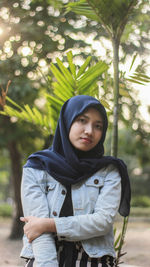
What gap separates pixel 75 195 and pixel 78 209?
70mm

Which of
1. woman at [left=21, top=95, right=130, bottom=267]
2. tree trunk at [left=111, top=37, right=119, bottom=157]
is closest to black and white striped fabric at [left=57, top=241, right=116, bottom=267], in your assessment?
woman at [left=21, top=95, right=130, bottom=267]

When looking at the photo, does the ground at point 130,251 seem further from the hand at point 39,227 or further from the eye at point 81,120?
the eye at point 81,120

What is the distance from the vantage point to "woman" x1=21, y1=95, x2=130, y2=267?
4.73 feet

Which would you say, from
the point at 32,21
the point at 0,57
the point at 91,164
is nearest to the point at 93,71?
the point at 91,164

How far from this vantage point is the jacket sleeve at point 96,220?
143 cm

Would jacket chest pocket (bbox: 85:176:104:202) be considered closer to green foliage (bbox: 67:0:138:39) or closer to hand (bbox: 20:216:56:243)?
hand (bbox: 20:216:56:243)

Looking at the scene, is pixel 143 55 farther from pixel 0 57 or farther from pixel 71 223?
pixel 71 223

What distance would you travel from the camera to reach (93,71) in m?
2.22

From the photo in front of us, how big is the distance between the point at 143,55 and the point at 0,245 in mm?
6318

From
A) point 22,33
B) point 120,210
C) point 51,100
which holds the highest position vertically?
point 22,33

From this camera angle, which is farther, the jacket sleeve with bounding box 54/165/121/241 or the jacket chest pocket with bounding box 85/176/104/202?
the jacket chest pocket with bounding box 85/176/104/202

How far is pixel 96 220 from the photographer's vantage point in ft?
4.76

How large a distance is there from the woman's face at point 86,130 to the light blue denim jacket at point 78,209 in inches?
6.2

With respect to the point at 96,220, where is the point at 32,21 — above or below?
above
